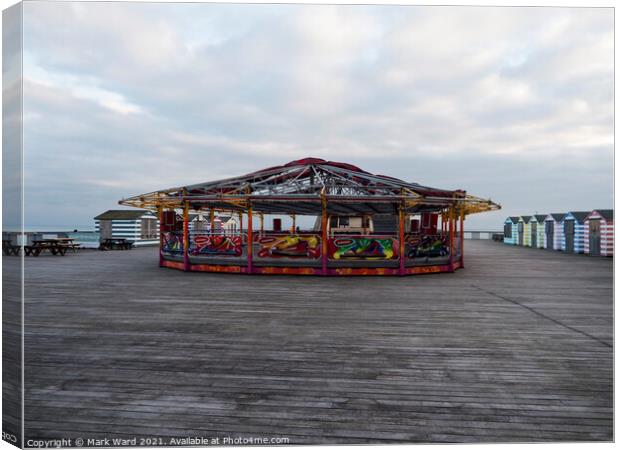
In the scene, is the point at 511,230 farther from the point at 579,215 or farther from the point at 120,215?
the point at 120,215

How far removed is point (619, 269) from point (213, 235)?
43.5 ft

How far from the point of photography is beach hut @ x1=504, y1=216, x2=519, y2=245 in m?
37.2

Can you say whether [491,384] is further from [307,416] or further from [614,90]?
[614,90]

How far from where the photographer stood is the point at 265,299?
875 centimetres

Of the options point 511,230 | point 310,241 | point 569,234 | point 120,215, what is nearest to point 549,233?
point 569,234

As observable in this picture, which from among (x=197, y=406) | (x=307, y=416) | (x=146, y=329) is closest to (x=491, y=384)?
(x=307, y=416)

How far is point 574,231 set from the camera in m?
26.0

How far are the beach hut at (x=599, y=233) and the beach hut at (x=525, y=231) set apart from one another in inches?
358

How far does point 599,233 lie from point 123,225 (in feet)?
124

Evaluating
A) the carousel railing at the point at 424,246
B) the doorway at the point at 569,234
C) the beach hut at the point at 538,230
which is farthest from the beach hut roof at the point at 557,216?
the carousel railing at the point at 424,246

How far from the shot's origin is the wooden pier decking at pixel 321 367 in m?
3.25

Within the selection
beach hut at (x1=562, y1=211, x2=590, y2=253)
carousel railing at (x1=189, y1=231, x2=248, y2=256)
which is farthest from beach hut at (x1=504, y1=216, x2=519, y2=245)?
carousel railing at (x1=189, y1=231, x2=248, y2=256)

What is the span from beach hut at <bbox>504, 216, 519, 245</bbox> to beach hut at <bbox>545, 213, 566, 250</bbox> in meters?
7.10

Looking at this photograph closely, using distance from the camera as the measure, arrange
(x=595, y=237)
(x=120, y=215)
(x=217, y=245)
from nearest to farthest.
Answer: (x=217, y=245) < (x=595, y=237) < (x=120, y=215)
